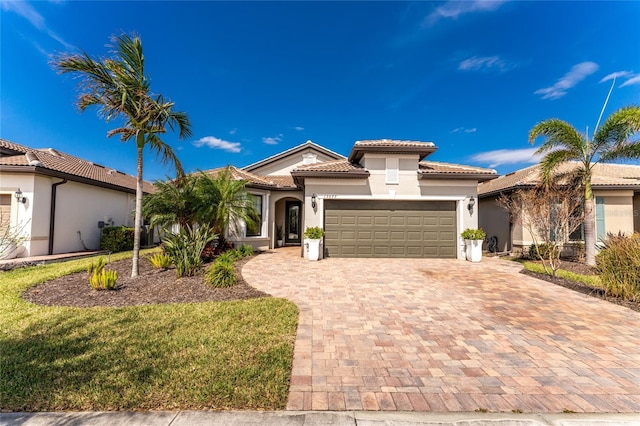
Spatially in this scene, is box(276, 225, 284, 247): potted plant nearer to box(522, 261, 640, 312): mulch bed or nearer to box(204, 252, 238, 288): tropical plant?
box(204, 252, 238, 288): tropical plant

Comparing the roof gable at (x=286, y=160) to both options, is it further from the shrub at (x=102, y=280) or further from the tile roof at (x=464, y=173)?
the shrub at (x=102, y=280)

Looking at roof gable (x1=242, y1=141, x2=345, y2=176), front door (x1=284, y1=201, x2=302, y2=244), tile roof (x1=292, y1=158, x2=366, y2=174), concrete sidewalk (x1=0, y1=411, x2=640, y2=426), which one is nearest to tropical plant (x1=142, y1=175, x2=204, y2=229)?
tile roof (x1=292, y1=158, x2=366, y2=174)

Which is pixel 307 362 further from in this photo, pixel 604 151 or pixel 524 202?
pixel 604 151

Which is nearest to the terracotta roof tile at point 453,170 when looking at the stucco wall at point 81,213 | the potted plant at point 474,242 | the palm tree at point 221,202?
the potted plant at point 474,242

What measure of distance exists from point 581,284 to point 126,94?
1346 centimetres

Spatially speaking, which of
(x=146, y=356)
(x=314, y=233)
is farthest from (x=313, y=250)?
(x=146, y=356)

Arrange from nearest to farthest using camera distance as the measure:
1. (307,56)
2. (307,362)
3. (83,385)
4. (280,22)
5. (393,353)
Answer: (83,385)
(307,362)
(393,353)
(280,22)
(307,56)

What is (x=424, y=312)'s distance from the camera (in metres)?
5.01

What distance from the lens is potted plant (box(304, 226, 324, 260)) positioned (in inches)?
428

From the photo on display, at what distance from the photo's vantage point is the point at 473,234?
424 inches

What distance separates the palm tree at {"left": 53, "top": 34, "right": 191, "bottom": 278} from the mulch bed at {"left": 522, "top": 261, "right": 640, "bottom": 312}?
11.9 meters

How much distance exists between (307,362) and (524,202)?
31.9 ft

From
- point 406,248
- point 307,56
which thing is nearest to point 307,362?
point 406,248

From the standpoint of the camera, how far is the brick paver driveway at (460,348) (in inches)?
103
